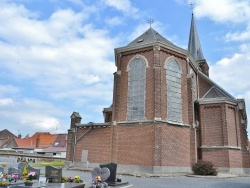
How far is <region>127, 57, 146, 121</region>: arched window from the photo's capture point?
2202cm

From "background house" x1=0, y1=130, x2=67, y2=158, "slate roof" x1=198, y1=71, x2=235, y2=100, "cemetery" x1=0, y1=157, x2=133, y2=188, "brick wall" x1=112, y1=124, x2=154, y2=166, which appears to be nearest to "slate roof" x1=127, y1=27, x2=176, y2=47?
"slate roof" x1=198, y1=71, x2=235, y2=100

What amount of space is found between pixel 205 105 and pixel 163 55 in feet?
22.5

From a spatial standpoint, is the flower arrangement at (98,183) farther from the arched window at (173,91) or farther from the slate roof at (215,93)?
the slate roof at (215,93)

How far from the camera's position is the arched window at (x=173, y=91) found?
72.0 feet

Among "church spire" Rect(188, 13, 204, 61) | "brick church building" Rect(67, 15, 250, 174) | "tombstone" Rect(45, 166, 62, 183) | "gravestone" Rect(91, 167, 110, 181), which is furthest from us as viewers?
"church spire" Rect(188, 13, 204, 61)

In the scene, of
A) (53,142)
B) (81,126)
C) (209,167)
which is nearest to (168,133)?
(209,167)

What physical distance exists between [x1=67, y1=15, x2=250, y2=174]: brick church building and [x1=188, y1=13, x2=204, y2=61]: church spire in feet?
58.2

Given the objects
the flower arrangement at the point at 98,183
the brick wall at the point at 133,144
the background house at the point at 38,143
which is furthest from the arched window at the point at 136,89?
the background house at the point at 38,143

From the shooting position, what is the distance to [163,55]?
74.8 feet

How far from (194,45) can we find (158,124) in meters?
27.4

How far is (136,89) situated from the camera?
22.7 m

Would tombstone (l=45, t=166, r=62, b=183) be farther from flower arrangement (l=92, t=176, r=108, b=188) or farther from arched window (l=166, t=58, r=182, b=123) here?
arched window (l=166, t=58, r=182, b=123)

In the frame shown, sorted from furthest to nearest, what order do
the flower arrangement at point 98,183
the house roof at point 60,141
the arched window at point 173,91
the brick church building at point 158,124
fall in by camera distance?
the house roof at point 60,141 < the arched window at point 173,91 < the brick church building at point 158,124 < the flower arrangement at point 98,183

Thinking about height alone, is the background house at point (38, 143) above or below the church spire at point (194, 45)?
below
